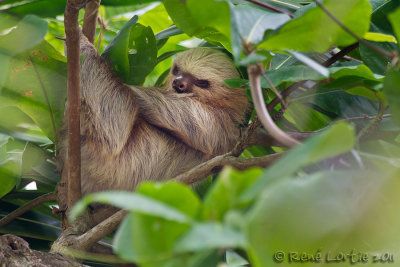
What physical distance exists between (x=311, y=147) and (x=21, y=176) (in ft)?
8.76

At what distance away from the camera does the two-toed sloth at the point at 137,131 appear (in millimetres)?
3178

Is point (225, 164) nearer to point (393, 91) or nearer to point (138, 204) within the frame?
point (393, 91)

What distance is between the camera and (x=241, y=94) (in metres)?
3.83

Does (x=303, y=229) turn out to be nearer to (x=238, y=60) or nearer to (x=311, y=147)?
(x=311, y=147)

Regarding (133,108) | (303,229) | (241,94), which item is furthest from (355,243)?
(241,94)

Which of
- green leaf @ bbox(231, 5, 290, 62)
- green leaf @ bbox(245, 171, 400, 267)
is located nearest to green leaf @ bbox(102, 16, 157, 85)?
green leaf @ bbox(231, 5, 290, 62)

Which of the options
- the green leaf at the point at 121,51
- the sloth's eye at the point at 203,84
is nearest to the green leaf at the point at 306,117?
the sloth's eye at the point at 203,84

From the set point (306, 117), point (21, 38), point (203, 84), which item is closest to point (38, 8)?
point (21, 38)

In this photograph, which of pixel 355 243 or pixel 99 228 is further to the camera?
pixel 99 228

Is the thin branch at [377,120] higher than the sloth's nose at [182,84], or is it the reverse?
the thin branch at [377,120]

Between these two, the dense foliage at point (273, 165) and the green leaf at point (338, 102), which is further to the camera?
the green leaf at point (338, 102)

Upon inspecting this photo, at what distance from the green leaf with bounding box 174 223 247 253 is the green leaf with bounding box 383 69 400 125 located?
41.0 inches

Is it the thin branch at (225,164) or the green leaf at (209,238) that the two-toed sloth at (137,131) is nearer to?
the thin branch at (225,164)

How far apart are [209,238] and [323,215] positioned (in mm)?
400
